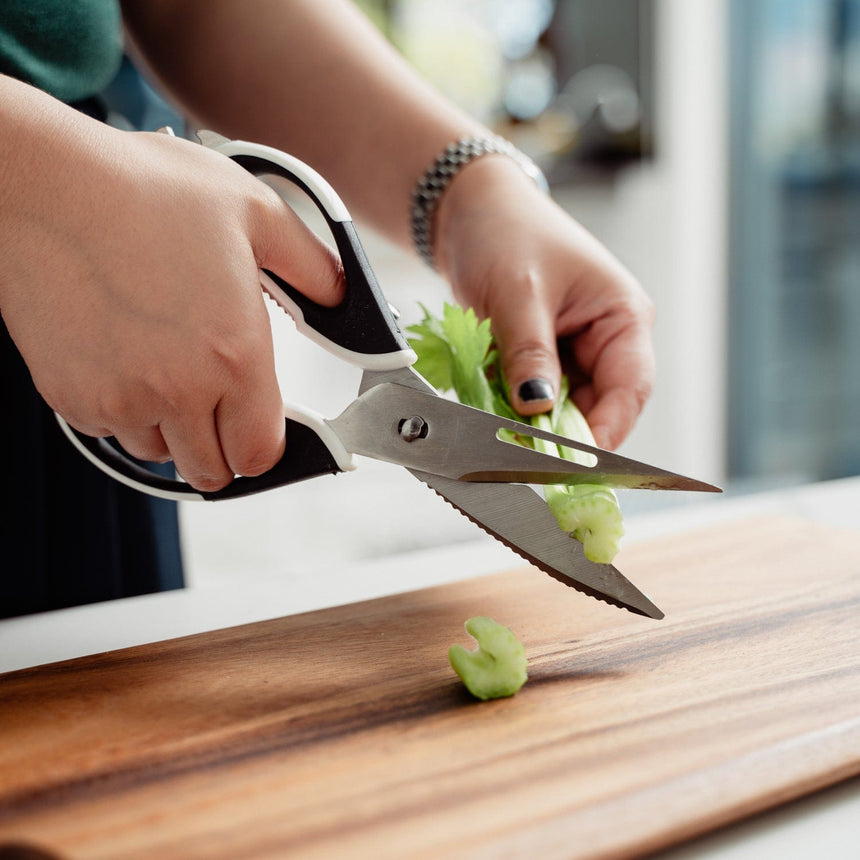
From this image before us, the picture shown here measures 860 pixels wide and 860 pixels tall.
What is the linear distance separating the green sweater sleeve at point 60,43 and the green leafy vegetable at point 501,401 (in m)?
0.38

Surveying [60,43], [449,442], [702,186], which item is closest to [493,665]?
[449,442]

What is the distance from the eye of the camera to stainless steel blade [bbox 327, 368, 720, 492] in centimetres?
74

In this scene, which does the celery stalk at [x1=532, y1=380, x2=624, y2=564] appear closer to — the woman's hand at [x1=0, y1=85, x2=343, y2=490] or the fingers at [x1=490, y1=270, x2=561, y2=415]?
the fingers at [x1=490, y1=270, x2=561, y2=415]

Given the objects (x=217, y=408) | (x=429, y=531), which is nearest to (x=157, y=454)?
(x=217, y=408)

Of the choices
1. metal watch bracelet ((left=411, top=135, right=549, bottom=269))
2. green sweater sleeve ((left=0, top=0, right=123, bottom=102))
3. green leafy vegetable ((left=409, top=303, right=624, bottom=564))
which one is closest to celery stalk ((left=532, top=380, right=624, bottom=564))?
green leafy vegetable ((left=409, top=303, right=624, bottom=564))

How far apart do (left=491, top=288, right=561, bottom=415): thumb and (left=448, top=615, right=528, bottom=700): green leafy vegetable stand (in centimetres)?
26

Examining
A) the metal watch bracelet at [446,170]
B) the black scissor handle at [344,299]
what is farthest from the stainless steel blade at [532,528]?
the metal watch bracelet at [446,170]

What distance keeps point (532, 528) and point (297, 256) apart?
0.93 ft

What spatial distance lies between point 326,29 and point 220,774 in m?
0.77

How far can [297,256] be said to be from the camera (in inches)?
27.2

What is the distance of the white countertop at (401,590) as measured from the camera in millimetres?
546

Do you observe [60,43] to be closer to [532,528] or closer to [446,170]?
[446,170]

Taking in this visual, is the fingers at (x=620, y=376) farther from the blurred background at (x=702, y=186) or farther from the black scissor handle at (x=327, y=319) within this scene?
the blurred background at (x=702, y=186)

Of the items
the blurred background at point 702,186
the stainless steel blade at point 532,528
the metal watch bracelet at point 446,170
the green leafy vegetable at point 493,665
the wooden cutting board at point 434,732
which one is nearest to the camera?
the wooden cutting board at point 434,732
